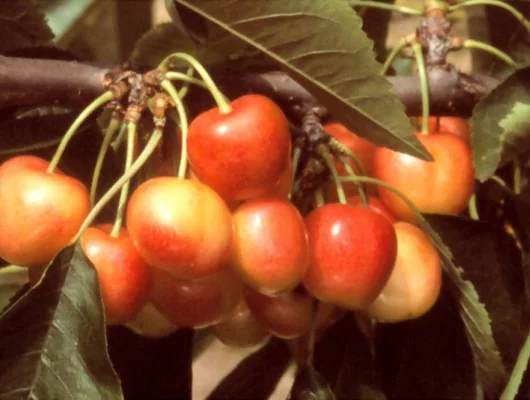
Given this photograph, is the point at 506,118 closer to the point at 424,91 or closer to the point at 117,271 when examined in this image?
the point at 424,91

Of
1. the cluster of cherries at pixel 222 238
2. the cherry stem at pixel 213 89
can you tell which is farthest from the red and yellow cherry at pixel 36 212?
the cherry stem at pixel 213 89

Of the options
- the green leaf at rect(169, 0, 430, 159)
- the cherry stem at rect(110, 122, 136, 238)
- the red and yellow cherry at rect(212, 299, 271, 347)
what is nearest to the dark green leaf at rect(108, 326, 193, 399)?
the red and yellow cherry at rect(212, 299, 271, 347)

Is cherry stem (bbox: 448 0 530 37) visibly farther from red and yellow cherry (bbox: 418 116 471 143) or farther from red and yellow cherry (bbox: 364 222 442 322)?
red and yellow cherry (bbox: 364 222 442 322)

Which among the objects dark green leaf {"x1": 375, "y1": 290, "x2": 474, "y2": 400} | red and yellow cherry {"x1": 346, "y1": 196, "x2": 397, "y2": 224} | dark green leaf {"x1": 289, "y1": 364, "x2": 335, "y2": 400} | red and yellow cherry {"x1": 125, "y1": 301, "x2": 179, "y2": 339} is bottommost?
dark green leaf {"x1": 375, "y1": 290, "x2": 474, "y2": 400}

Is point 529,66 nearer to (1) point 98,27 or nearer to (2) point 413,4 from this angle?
(1) point 98,27

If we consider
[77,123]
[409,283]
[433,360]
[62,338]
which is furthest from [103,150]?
[433,360]

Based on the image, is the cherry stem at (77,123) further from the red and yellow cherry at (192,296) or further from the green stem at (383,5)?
the green stem at (383,5)
